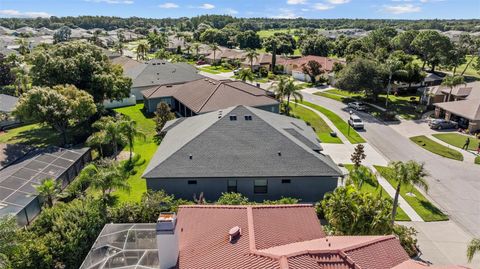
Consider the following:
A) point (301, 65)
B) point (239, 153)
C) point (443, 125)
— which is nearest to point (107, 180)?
point (239, 153)

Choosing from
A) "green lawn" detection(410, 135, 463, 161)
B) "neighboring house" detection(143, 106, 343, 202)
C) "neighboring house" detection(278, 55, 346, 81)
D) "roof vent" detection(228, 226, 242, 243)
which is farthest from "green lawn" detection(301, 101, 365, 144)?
"roof vent" detection(228, 226, 242, 243)

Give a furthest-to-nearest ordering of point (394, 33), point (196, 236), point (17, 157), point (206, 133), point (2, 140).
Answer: point (394, 33) → point (2, 140) → point (17, 157) → point (206, 133) → point (196, 236)

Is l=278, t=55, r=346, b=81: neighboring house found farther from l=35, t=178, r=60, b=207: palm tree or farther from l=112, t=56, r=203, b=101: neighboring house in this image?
l=35, t=178, r=60, b=207: palm tree

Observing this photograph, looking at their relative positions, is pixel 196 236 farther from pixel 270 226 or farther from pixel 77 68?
pixel 77 68

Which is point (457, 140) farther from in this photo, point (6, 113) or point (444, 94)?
point (6, 113)

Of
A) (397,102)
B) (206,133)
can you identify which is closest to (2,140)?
(206,133)

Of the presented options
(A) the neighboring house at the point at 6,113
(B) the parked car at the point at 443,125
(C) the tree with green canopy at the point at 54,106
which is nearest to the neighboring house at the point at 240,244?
(C) the tree with green canopy at the point at 54,106

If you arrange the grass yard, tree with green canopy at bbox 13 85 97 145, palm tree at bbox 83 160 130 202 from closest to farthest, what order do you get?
palm tree at bbox 83 160 130 202 < tree with green canopy at bbox 13 85 97 145 < the grass yard
